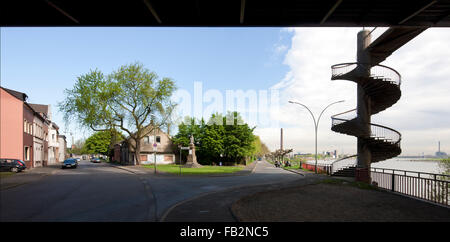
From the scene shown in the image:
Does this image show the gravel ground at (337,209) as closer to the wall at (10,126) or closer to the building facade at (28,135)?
the wall at (10,126)

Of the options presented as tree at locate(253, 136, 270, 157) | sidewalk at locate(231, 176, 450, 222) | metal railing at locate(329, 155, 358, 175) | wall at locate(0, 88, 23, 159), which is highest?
wall at locate(0, 88, 23, 159)

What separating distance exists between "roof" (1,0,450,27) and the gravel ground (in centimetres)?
583

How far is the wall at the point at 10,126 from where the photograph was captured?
1150 inches

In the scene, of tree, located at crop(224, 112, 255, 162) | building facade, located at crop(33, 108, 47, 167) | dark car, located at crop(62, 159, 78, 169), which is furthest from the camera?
tree, located at crop(224, 112, 255, 162)

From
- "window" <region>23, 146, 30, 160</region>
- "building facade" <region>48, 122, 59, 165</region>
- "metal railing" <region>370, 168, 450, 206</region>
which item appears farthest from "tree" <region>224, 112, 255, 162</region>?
"building facade" <region>48, 122, 59, 165</region>

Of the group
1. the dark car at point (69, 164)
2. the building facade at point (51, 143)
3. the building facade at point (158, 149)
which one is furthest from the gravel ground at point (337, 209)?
the building facade at point (51, 143)

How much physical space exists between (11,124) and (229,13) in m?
33.1

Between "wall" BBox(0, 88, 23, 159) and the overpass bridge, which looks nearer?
the overpass bridge

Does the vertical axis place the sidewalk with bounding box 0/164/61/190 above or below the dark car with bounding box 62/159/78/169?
above

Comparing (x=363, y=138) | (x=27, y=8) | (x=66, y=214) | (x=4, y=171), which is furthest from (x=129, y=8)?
(x=4, y=171)

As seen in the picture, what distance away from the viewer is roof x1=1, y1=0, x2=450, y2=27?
7.37 meters

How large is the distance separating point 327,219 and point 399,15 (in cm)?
643

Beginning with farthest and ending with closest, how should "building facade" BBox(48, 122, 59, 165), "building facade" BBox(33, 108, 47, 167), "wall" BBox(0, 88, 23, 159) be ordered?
1. "building facade" BBox(48, 122, 59, 165)
2. "building facade" BBox(33, 108, 47, 167)
3. "wall" BBox(0, 88, 23, 159)

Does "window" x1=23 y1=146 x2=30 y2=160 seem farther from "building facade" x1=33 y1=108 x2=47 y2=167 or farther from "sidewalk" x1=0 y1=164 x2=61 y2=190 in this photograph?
"sidewalk" x1=0 y1=164 x2=61 y2=190
